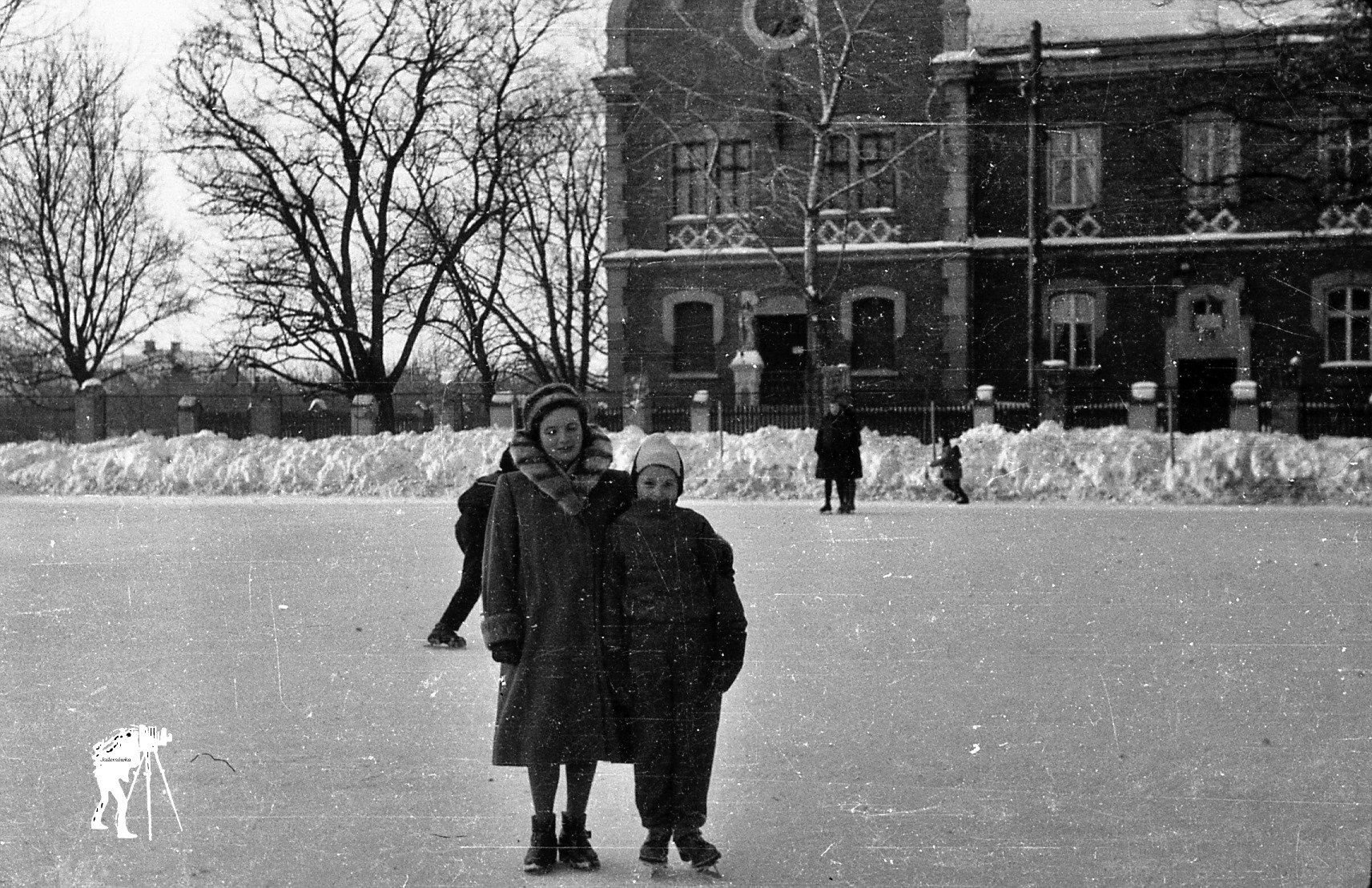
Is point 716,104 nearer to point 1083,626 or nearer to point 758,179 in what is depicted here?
point 758,179

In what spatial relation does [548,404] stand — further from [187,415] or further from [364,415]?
[187,415]

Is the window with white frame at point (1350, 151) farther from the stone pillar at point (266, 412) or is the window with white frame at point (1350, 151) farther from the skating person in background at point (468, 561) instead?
the stone pillar at point (266, 412)

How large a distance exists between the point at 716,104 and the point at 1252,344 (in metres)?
13.8

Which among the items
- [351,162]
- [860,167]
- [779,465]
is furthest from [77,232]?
[860,167]

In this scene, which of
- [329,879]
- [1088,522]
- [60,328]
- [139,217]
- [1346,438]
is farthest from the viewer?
[1346,438]

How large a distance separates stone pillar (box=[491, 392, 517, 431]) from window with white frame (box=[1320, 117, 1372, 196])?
16.3 meters

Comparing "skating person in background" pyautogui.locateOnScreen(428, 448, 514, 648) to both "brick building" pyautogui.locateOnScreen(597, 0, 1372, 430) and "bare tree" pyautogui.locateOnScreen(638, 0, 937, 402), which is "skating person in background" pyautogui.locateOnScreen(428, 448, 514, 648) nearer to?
"bare tree" pyautogui.locateOnScreen(638, 0, 937, 402)

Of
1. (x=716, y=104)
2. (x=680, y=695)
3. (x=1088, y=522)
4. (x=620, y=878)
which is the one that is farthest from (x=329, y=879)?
(x=716, y=104)

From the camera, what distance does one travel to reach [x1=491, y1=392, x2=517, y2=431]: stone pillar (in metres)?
25.9

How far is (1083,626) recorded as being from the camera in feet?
29.4

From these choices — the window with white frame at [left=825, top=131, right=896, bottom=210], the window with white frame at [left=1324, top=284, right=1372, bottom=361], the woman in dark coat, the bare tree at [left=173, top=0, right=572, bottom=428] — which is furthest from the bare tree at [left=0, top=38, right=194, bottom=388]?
the window with white frame at [left=1324, top=284, right=1372, bottom=361]

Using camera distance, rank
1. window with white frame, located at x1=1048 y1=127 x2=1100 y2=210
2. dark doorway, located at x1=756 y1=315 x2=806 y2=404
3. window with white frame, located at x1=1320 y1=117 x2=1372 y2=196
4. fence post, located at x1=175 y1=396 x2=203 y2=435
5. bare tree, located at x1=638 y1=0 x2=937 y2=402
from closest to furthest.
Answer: window with white frame, located at x1=1320 y1=117 x2=1372 y2=196
bare tree, located at x1=638 y1=0 x2=937 y2=402
window with white frame, located at x1=1048 y1=127 x2=1100 y2=210
fence post, located at x1=175 y1=396 x2=203 y2=435
dark doorway, located at x1=756 y1=315 x2=806 y2=404

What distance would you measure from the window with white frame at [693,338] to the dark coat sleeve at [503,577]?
25158 mm

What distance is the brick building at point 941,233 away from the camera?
24.0 metres
